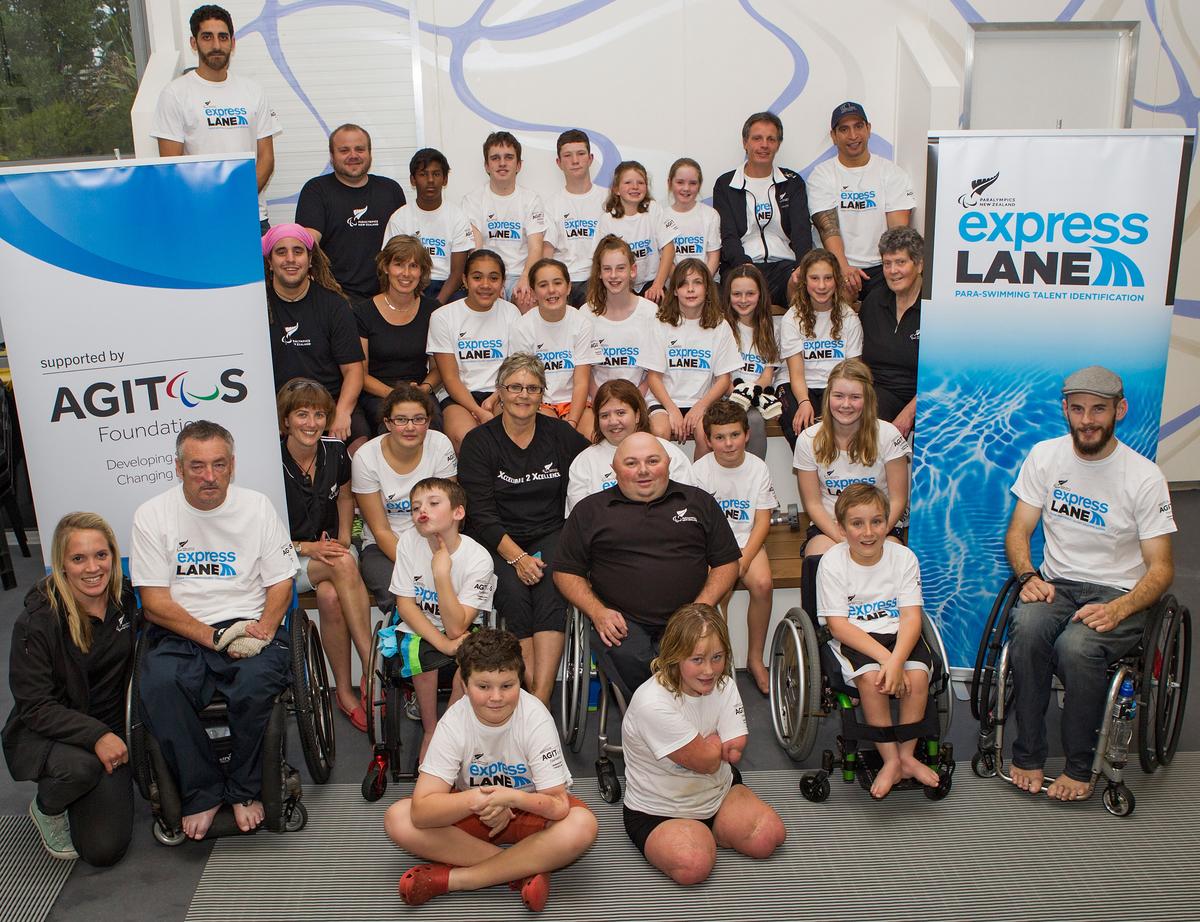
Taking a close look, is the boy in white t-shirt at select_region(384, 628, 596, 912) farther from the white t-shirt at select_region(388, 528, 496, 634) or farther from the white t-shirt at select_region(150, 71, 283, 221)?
the white t-shirt at select_region(150, 71, 283, 221)

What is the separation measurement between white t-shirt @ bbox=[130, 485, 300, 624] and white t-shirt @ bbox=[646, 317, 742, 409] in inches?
85.0

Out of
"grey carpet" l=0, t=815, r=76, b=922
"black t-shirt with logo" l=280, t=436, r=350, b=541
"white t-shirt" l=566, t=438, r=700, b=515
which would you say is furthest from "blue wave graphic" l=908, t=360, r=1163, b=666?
"grey carpet" l=0, t=815, r=76, b=922

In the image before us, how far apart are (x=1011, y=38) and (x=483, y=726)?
5.48 m

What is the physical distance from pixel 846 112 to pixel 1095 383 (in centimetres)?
296

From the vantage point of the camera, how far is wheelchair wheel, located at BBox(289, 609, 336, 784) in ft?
11.3

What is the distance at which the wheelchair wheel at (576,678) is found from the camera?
146 inches

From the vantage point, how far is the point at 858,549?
3.69 metres

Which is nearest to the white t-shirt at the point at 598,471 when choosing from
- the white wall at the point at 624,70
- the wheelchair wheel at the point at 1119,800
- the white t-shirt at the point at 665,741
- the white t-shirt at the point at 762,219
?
the white t-shirt at the point at 665,741

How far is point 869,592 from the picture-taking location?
3.65m

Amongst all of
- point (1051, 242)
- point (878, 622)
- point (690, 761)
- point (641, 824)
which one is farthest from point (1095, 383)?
point (641, 824)

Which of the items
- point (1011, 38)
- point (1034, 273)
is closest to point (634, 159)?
point (1011, 38)

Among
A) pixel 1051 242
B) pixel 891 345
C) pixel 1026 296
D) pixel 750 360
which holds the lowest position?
pixel 750 360

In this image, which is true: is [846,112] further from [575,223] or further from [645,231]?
[575,223]

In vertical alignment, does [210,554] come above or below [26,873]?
above
